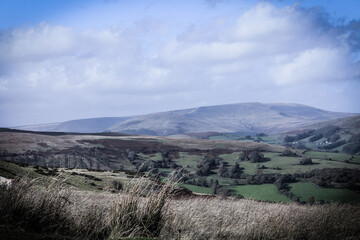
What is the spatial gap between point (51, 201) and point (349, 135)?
117810mm

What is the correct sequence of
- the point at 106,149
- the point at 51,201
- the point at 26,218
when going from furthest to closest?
1. the point at 106,149
2. the point at 51,201
3. the point at 26,218

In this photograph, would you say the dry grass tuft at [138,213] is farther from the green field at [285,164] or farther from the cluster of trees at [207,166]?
the green field at [285,164]

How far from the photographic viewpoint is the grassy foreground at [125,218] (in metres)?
7.62

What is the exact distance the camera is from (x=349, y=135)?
10656cm

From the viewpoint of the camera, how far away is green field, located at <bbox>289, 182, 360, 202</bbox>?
37.8 m

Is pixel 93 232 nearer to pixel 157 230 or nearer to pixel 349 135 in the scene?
pixel 157 230

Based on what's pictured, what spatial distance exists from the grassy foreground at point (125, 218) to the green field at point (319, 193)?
101 ft

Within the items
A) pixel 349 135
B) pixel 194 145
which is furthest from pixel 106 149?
pixel 349 135

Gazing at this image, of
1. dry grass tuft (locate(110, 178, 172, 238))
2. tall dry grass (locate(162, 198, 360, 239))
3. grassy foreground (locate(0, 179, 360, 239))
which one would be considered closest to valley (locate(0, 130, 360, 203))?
tall dry grass (locate(162, 198, 360, 239))

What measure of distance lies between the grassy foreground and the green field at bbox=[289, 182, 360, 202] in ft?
101

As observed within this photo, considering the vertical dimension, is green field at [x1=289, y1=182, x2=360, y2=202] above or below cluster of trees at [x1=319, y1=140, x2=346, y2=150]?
below

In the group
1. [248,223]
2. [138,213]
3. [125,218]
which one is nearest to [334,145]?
[248,223]

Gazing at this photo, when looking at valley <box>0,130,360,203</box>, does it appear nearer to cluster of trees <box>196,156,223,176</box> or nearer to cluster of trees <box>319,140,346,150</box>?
cluster of trees <box>196,156,223,176</box>

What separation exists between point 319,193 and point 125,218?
A: 40457mm
